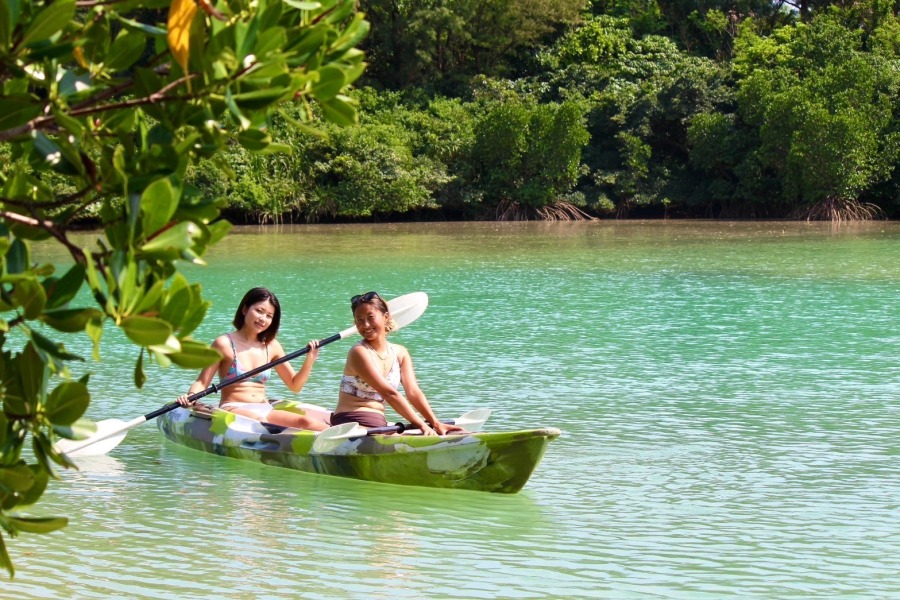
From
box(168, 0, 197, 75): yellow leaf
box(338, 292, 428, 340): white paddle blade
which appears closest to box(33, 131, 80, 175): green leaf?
box(168, 0, 197, 75): yellow leaf

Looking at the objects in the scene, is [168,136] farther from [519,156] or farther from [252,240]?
[519,156]

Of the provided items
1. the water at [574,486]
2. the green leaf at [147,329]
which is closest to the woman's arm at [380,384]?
the water at [574,486]

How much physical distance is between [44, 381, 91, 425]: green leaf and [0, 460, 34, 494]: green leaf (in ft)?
0.48

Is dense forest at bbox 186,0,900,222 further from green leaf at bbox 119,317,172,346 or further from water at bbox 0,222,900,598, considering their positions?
green leaf at bbox 119,317,172,346

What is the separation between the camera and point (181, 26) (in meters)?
2.15

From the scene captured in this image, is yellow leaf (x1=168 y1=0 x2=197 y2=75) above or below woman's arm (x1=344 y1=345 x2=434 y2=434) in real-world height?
above

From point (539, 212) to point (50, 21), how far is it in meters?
34.4

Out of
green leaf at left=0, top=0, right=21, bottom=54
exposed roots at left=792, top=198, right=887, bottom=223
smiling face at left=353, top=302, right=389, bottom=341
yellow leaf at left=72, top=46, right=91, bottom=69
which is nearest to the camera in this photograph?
green leaf at left=0, top=0, right=21, bottom=54

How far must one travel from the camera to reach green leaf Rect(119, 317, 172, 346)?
208cm

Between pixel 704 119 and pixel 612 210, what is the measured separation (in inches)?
142

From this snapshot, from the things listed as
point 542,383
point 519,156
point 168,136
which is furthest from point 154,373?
point 519,156

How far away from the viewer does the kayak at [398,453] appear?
5.87 m

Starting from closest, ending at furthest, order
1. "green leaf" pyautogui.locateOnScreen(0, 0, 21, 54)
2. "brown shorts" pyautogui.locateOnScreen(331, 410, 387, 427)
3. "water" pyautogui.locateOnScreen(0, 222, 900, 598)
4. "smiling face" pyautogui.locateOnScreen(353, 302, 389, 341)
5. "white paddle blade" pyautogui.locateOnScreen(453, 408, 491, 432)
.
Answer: "green leaf" pyautogui.locateOnScreen(0, 0, 21, 54)
"water" pyautogui.locateOnScreen(0, 222, 900, 598)
"smiling face" pyautogui.locateOnScreen(353, 302, 389, 341)
"brown shorts" pyautogui.locateOnScreen(331, 410, 387, 427)
"white paddle blade" pyautogui.locateOnScreen(453, 408, 491, 432)

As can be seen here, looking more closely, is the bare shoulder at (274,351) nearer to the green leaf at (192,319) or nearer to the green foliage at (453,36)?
the green leaf at (192,319)
